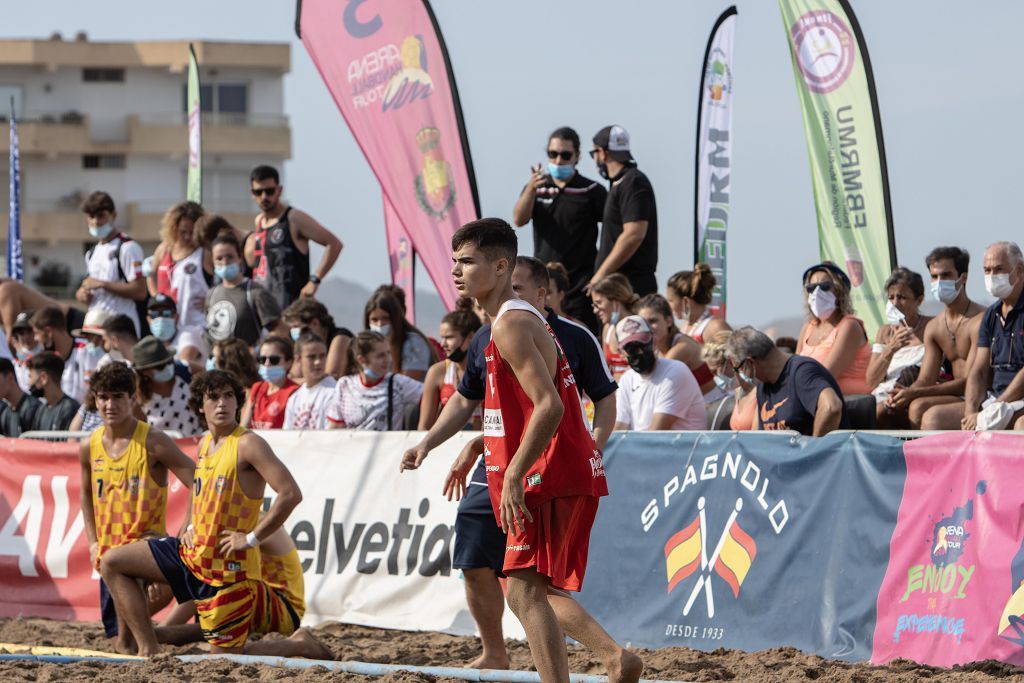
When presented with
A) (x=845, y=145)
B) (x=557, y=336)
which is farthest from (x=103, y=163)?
(x=557, y=336)

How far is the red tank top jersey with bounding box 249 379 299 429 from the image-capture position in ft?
35.7

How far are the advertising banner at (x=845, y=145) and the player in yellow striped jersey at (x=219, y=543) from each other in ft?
22.0

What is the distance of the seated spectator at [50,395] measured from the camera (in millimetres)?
11883

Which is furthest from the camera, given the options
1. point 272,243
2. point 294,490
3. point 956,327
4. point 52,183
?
point 52,183

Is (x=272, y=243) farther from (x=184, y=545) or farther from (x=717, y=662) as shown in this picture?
(x=717, y=662)

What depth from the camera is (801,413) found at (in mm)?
8234

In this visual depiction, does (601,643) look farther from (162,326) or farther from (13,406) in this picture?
(13,406)

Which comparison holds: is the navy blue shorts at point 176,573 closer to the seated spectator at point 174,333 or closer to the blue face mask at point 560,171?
the blue face mask at point 560,171

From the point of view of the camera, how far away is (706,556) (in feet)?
26.1

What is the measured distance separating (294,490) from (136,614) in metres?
1.18

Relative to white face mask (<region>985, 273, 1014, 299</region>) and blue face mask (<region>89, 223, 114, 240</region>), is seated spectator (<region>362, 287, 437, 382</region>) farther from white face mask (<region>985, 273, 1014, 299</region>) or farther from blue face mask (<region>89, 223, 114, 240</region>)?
white face mask (<region>985, 273, 1014, 299</region>)

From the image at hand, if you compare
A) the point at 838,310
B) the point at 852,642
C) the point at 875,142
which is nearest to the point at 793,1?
the point at 875,142

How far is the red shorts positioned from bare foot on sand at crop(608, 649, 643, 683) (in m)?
0.40

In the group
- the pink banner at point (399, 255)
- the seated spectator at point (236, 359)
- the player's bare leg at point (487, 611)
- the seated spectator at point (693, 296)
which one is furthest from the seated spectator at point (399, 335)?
the pink banner at point (399, 255)
